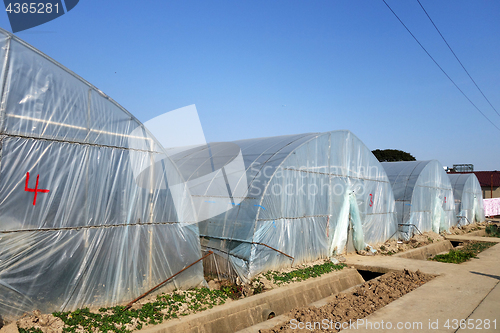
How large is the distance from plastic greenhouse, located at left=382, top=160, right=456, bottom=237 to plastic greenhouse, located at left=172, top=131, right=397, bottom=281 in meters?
4.85

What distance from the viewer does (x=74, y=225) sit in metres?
7.26

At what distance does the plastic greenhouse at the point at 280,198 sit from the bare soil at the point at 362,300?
2396 mm

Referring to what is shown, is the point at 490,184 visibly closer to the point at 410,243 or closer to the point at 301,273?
A: the point at 410,243

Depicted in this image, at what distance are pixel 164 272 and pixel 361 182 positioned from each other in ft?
33.8

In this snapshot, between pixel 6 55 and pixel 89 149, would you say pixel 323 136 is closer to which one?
pixel 89 149

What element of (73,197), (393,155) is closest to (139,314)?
(73,197)

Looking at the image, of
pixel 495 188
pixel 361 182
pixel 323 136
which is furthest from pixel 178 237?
pixel 495 188

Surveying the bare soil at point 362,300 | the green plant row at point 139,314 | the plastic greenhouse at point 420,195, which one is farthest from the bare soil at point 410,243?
the green plant row at point 139,314

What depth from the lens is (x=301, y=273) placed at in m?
11.4

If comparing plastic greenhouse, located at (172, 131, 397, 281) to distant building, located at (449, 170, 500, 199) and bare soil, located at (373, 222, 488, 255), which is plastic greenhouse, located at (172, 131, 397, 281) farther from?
distant building, located at (449, 170, 500, 199)

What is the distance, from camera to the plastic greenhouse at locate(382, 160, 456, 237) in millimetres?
20781

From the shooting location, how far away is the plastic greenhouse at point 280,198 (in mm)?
10859

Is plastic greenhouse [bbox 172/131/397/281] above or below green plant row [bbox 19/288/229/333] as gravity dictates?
above

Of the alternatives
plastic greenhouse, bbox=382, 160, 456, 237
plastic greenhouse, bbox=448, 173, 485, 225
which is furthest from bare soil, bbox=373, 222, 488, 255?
plastic greenhouse, bbox=448, 173, 485, 225
